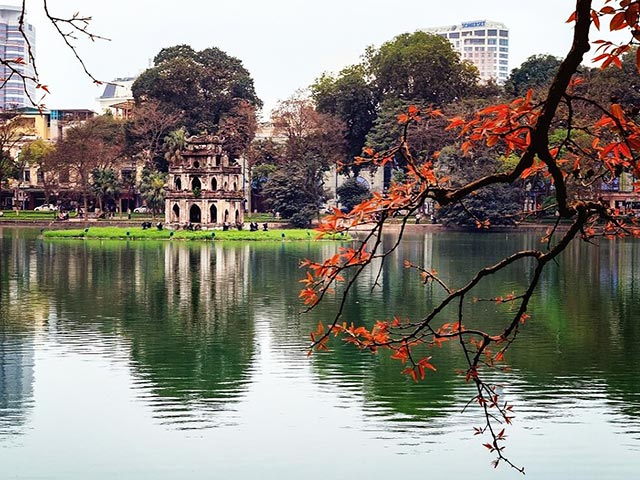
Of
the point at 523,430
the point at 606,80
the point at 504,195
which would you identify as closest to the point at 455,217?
the point at 504,195

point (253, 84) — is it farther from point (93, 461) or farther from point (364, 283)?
point (93, 461)

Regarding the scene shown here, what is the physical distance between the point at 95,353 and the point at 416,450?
9067 mm

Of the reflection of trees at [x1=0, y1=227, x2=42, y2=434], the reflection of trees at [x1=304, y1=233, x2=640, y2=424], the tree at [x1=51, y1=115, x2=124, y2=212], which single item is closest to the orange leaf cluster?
the reflection of trees at [x1=304, y1=233, x2=640, y2=424]

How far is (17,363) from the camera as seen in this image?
20.3 m

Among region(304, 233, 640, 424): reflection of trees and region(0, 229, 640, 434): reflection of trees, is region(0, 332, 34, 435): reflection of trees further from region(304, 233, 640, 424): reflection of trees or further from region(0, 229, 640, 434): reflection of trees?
region(304, 233, 640, 424): reflection of trees

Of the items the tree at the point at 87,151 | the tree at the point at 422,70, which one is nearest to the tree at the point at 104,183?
the tree at the point at 87,151

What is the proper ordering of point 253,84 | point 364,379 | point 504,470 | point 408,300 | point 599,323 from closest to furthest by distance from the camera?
1. point 504,470
2. point 364,379
3. point 599,323
4. point 408,300
5. point 253,84

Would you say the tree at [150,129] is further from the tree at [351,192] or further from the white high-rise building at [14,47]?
the tree at [351,192]

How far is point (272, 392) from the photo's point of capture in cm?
1814

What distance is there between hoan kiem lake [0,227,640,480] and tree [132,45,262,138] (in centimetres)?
5070

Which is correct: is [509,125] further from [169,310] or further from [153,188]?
[153,188]

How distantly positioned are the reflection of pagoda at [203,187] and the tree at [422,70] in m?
17.3

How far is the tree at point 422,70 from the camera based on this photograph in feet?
264

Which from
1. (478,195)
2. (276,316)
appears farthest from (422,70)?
(276,316)
